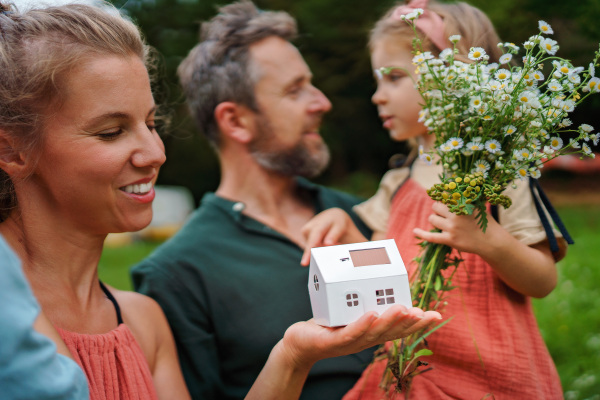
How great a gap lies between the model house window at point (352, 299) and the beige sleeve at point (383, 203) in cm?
115

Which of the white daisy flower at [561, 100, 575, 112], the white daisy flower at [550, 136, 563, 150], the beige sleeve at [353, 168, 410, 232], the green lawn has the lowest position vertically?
the green lawn

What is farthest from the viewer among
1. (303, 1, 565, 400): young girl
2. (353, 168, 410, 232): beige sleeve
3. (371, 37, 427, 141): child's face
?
(353, 168, 410, 232): beige sleeve

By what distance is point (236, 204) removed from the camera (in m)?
3.07

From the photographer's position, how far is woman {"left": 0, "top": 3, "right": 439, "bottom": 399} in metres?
1.88

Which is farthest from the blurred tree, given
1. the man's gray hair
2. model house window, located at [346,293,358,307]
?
model house window, located at [346,293,358,307]

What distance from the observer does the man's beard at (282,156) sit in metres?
3.18

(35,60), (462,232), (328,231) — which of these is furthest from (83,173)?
(462,232)

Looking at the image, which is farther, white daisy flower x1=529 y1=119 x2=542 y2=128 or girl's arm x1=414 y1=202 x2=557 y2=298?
girl's arm x1=414 y1=202 x2=557 y2=298

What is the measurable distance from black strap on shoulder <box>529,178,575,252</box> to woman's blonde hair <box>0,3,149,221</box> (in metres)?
1.59

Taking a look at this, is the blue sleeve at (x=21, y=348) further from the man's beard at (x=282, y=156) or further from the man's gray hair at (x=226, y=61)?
the man's gray hair at (x=226, y=61)

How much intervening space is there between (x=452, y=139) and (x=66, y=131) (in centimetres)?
125

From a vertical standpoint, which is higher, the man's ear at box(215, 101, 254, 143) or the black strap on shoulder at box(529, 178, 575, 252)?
the man's ear at box(215, 101, 254, 143)

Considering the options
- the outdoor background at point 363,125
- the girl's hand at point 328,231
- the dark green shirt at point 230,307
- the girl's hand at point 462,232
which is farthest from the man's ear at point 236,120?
the girl's hand at point 462,232

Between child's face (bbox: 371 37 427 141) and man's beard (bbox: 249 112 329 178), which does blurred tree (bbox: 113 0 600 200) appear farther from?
child's face (bbox: 371 37 427 141)
